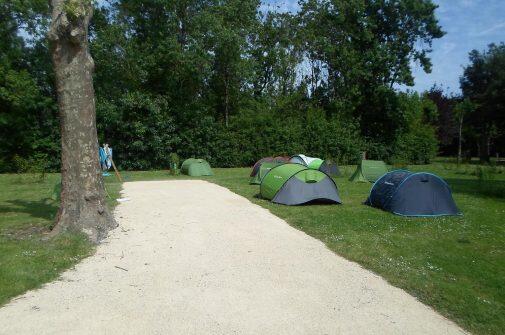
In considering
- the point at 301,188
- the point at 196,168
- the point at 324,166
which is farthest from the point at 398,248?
the point at 196,168

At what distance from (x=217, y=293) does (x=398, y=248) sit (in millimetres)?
3828

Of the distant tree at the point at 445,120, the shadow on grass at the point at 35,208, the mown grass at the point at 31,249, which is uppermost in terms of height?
the distant tree at the point at 445,120

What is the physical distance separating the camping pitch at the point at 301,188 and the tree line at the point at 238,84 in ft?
43.2

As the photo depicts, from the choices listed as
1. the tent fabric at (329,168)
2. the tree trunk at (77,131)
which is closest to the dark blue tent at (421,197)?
the tree trunk at (77,131)

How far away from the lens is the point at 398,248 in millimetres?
7562

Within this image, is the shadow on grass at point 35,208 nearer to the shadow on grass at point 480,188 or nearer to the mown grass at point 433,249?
the mown grass at point 433,249

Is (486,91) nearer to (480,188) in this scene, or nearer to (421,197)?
(480,188)

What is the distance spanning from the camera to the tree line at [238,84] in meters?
25.7

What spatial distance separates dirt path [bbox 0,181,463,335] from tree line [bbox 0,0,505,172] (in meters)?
15.6

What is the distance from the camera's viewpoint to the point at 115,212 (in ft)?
34.7

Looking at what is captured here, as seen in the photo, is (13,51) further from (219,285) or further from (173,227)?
(219,285)

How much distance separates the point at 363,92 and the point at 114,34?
19.6 m

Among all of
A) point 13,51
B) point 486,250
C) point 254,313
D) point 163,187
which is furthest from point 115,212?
point 13,51

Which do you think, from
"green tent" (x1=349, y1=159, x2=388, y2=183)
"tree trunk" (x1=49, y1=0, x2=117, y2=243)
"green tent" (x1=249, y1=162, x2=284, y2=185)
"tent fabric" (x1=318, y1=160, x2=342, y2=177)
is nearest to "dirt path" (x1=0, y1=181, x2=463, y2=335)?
"tree trunk" (x1=49, y1=0, x2=117, y2=243)
